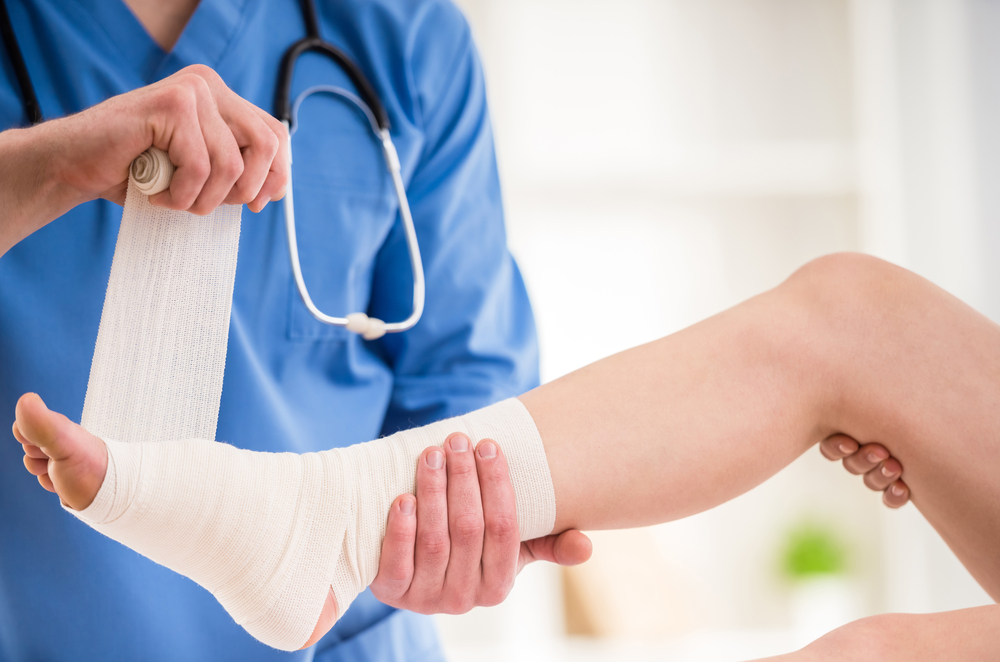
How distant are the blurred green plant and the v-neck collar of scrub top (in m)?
1.39

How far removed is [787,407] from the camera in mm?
652

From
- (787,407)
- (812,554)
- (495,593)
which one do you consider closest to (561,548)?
(495,593)

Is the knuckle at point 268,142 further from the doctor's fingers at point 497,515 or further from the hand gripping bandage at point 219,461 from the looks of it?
the doctor's fingers at point 497,515

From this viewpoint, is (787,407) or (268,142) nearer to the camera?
(268,142)

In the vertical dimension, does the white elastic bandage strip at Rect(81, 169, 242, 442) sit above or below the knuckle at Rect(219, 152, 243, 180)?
below

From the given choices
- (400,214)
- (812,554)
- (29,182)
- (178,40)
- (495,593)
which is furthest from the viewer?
(812,554)

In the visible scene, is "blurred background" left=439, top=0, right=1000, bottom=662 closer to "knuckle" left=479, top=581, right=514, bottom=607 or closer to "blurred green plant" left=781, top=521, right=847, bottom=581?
"blurred green plant" left=781, top=521, right=847, bottom=581

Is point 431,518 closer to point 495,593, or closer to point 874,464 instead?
point 495,593

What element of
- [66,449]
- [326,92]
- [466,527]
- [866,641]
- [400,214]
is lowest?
[866,641]

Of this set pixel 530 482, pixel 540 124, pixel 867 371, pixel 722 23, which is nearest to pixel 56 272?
pixel 530 482

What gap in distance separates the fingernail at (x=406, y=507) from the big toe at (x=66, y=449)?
0.21 m

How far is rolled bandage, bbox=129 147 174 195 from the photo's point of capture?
0.51m

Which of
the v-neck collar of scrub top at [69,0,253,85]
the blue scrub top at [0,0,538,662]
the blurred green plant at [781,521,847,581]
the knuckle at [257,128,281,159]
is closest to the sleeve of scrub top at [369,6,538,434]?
the blue scrub top at [0,0,538,662]

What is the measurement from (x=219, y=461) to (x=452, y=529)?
187 mm
